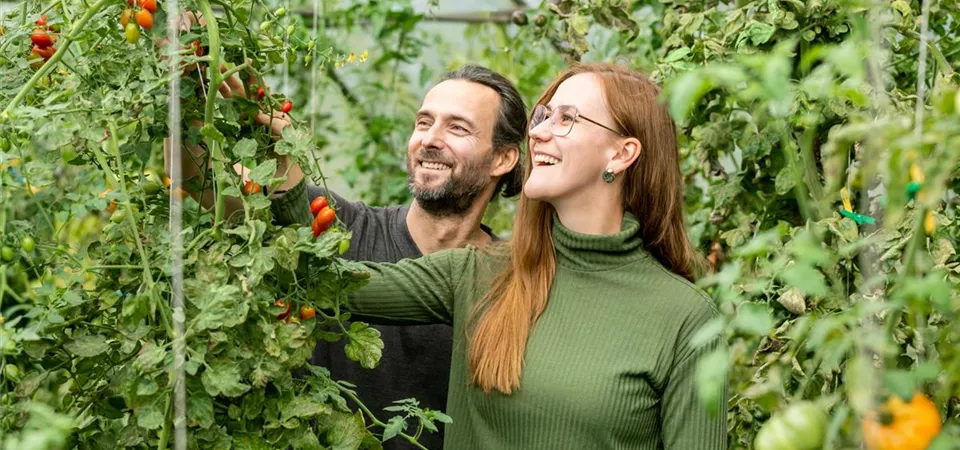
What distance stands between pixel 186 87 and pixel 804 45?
3.35ft

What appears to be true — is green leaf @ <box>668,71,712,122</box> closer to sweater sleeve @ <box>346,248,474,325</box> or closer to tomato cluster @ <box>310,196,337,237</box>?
tomato cluster @ <box>310,196,337,237</box>

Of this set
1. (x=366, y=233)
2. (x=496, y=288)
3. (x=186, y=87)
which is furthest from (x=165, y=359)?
(x=366, y=233)

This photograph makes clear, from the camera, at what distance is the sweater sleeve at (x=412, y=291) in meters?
1.60

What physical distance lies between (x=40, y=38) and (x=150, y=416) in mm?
454

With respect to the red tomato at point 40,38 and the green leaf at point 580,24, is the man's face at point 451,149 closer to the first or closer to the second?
the green leaf at point 580,24

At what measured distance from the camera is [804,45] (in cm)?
181

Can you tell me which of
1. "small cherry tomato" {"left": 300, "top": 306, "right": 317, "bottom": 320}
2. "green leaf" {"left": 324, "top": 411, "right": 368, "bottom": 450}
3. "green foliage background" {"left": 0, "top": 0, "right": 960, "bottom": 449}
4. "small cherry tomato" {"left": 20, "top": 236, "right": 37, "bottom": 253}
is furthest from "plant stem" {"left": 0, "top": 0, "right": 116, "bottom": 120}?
A: "green leaf" {"left": 324, "top": 411, "right": 368, "bottom": 450}

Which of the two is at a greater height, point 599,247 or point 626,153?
point 626,153

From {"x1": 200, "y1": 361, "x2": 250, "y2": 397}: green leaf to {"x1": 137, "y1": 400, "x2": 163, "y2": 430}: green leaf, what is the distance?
0.05 metres

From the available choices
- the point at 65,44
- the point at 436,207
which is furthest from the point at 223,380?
the point at 436,207

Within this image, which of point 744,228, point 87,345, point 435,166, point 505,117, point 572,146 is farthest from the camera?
point 505,117

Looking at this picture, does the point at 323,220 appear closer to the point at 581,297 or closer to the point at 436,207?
the point at 581,297

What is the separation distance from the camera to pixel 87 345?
3.92 feet

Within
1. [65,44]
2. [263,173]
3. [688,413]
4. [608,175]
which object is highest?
[65,44]
